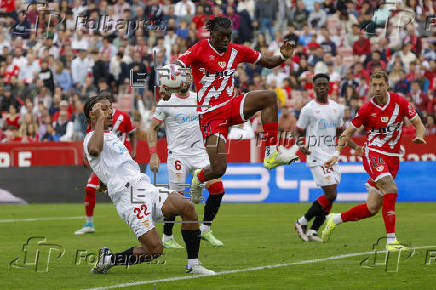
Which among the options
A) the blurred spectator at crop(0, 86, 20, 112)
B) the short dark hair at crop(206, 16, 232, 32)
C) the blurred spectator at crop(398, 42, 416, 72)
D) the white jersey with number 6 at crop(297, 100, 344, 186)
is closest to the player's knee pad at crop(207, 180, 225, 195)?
the white jersey with number 6 at crop(297, 100, 344, 186)

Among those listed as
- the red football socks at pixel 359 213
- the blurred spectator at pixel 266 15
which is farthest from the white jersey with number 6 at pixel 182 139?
the blurred spectator at pixel 266 15

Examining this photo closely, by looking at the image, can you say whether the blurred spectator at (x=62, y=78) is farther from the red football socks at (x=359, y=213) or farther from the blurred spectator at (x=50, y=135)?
the red football socks at (x=359, y=213)

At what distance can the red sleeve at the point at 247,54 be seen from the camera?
11.0 metres

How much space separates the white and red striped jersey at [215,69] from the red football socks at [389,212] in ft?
8.54

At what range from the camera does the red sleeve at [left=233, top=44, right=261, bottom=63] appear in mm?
11008

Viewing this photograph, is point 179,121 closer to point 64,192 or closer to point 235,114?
point 235,114

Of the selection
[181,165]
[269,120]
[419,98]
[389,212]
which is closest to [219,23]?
[269,120]

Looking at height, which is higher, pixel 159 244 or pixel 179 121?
pixel 179 121

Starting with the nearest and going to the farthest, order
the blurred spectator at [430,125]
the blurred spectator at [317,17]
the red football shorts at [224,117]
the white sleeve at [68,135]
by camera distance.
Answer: the red football shorts at [224,117] → the blurred spectator at [430,125] → the white sleeve at [68,135] → the blurred spectator at [317,17]

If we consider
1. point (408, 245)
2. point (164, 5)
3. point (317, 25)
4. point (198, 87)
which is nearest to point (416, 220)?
point (408, 245)

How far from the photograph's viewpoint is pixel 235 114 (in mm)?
10859

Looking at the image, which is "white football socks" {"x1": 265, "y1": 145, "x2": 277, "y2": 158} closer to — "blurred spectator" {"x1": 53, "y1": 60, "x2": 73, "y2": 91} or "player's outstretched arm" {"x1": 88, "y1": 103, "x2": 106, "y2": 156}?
"player's outstretched arm" {"x1": 88, "y1": 103, "x2": 106, "y2": 156}

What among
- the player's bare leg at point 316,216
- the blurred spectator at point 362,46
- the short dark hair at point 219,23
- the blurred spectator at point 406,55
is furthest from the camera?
the blurred spectator at point 362,46

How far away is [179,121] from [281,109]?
8.40 meters
